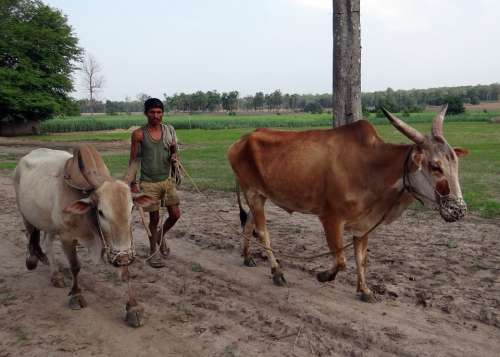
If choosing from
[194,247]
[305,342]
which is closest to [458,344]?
[305,342]

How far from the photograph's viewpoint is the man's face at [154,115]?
580 centimetres

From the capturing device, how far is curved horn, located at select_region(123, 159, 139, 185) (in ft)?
17.4

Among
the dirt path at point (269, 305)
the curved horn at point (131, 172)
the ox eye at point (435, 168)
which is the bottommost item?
the dirt path at point (269, 305)

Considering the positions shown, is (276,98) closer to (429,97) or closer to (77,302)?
(429,97)

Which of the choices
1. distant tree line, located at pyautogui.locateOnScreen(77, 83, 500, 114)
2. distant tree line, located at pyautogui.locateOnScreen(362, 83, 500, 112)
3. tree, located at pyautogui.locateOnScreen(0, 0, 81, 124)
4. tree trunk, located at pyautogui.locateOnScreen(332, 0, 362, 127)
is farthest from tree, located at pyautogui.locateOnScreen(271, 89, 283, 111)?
tree trunk, located at pyautogui.locateOnScreen(332, 0, 362, 127)

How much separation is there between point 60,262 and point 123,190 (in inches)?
107

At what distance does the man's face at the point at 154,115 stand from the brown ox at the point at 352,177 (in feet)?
3.74

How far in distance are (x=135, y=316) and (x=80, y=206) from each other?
1136mm

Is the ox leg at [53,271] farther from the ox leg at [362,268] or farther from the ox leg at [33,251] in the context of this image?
the ox leg at [362,268]

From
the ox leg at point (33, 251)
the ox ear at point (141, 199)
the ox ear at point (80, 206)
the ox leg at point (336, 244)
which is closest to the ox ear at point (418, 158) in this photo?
the ox leg at point (336, 244)

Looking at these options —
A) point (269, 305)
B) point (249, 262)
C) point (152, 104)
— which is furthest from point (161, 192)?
point (269, 305)

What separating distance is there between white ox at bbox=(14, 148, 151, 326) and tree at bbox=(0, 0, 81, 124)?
31.6 m

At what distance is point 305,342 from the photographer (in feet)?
13.2

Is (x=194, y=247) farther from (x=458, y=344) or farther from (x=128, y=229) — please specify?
(x=458, y=344)
